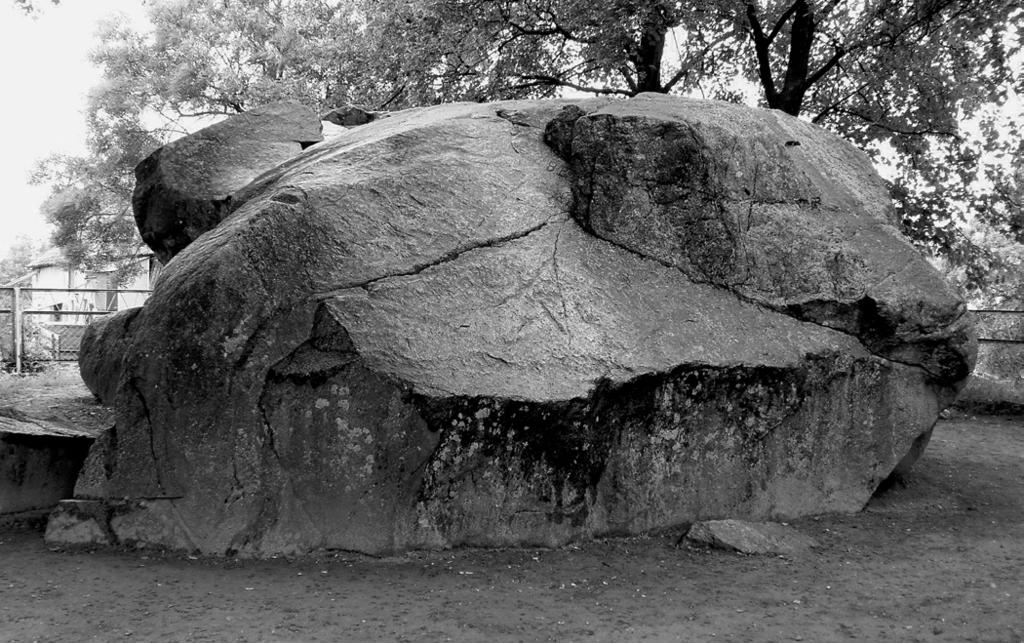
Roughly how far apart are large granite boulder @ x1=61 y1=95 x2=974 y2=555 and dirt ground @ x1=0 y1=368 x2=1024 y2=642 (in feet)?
0.91

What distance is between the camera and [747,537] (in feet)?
18.6

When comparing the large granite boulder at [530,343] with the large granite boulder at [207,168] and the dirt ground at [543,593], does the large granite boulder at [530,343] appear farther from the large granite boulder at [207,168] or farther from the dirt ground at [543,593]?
the large granite boulder at [207,168]

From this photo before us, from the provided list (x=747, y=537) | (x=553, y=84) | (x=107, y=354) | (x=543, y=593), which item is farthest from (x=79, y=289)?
(x=747, y=537)

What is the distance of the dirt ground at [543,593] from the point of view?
14.1 ft

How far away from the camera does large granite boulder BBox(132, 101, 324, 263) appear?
7551 millimetres

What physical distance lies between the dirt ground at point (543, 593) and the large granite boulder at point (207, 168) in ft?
7.05

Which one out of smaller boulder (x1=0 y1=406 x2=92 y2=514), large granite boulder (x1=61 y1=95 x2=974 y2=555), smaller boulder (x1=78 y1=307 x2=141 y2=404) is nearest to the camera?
large granite boulder (x1=61 y1=95 x2=974 y2=555)

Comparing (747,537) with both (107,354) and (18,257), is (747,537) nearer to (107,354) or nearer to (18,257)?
(107,354)

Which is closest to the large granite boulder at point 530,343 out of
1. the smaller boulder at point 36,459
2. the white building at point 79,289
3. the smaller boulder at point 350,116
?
the smaller boulder at point 36,459

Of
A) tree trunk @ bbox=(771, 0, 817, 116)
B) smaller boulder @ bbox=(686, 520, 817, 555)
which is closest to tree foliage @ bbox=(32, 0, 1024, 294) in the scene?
tree trunk @ bbox=(771, 0, 817, 116)

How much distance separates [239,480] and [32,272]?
42.8m

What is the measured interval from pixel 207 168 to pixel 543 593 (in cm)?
494

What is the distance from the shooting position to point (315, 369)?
5258mm

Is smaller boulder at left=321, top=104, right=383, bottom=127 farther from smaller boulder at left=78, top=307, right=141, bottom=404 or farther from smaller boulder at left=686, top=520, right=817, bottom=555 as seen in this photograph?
smaller boulder at left=686, top=520, right=817, bottom=555
